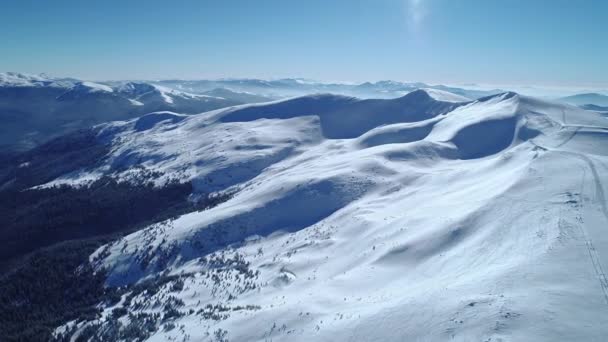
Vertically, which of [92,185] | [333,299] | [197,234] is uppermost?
[333,299]

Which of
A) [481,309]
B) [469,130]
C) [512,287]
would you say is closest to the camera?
[481,309]

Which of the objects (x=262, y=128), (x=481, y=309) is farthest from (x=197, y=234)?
(x=262, y=128)

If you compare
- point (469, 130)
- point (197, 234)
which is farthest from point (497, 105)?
point (197, 234)

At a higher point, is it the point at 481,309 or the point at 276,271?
the point at 481,309

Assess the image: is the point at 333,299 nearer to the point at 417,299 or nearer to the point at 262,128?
the point at 417,299

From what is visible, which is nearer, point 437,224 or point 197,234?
point 437,224

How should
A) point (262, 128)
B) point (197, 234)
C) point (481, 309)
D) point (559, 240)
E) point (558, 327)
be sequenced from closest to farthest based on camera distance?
point (558, 327) < point (481, 309) < point (559, 240) < point (197, 234) < point (262, 128)

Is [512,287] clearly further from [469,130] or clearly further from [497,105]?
[497,105]
